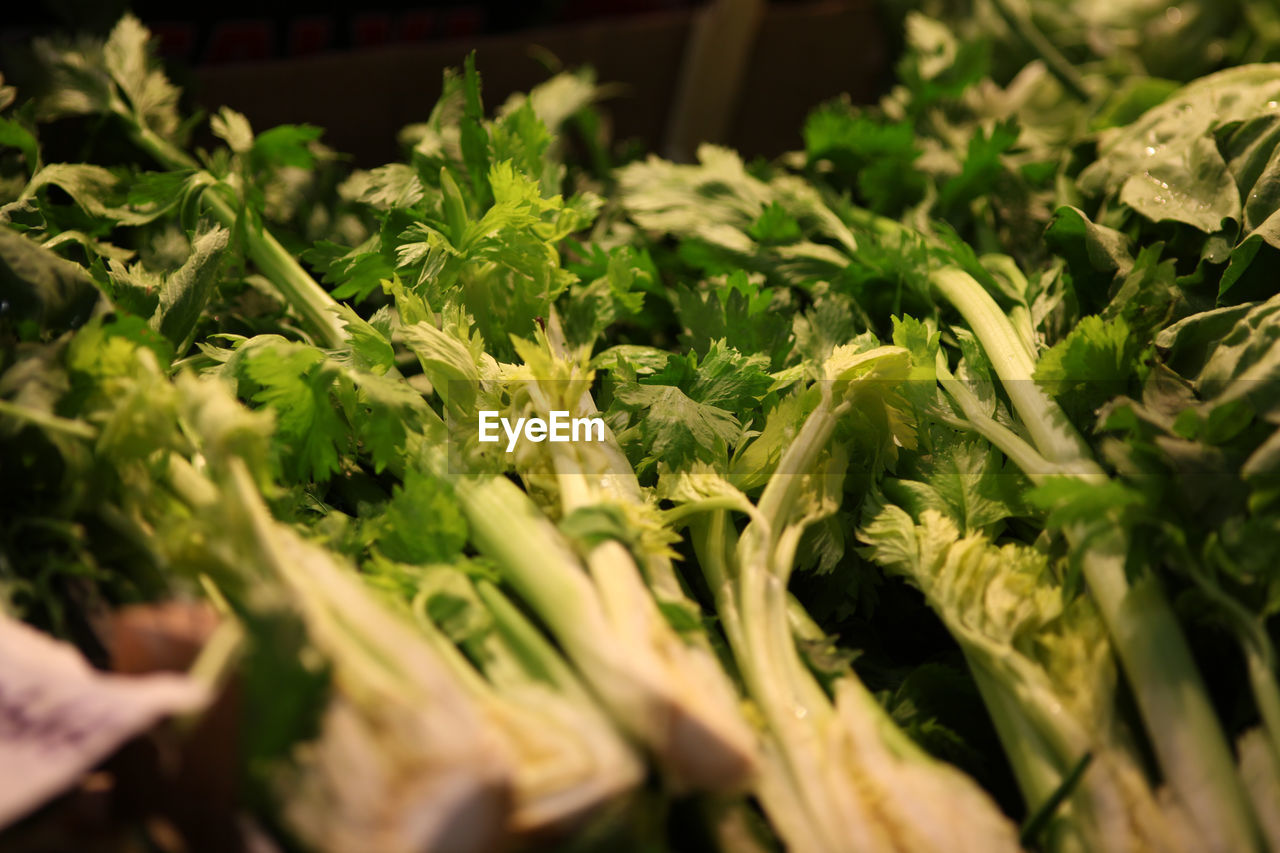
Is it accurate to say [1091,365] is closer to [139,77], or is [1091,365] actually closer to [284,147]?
[284,147]

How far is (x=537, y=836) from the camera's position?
1.92 feet

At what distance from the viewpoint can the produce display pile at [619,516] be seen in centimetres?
60

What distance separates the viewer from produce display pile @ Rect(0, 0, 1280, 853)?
596mm

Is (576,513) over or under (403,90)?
under

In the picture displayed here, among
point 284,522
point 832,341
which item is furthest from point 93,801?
point 832,341

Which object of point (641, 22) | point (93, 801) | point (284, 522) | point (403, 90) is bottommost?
point (93, 801)

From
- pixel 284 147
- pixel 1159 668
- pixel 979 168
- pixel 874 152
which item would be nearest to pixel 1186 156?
pixel 979 168

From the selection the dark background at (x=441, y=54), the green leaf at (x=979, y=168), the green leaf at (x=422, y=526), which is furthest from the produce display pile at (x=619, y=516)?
the dark background at (x=441, y=54)

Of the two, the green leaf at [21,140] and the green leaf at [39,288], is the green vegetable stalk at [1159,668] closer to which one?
the green leaf at [39,288]

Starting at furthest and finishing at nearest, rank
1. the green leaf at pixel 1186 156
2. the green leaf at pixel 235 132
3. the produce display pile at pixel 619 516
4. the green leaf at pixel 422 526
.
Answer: the green leaf at pixel 235 132, the green leaf at pixel 1186 156, the green leaf at pixel 422 526, the produce display pile at pixel 619 516

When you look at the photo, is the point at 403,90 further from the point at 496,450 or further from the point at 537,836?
the point at 537,836

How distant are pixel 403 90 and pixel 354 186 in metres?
0.42

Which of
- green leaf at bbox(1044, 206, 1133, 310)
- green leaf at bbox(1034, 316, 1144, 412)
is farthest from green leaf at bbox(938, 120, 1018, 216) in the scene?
green leaf at bbox(1034, 316, 1144, 412)

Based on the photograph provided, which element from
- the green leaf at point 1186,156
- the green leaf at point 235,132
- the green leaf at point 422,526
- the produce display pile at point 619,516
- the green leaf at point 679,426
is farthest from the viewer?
the green leaf at point 235,132
